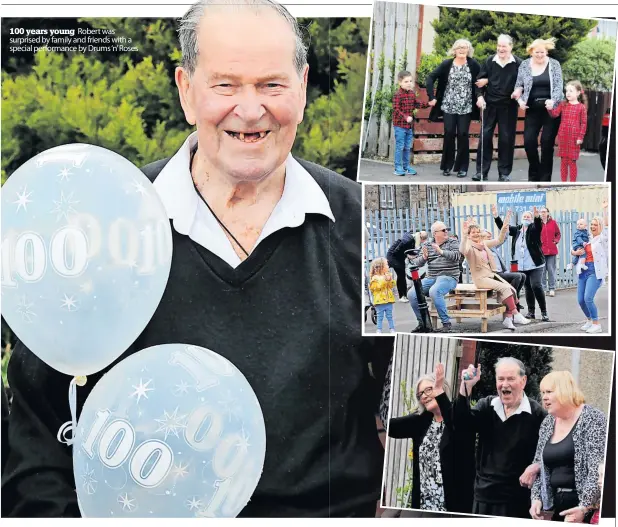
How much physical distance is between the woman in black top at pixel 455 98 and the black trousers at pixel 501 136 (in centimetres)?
10

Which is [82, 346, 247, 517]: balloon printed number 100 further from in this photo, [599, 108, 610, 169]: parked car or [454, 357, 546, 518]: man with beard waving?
[599, 108, 610, 169]: parked car

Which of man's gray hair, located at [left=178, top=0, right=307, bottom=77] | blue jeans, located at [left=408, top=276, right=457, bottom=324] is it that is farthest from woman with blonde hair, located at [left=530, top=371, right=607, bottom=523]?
man's gray hair, located at [left=178, top=0, right=307, bottom=77]

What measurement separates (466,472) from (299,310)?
1281 millimetres

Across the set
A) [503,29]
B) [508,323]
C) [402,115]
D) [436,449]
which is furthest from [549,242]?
[436,449]

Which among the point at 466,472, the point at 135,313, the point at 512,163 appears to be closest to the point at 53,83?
the point at 135,313

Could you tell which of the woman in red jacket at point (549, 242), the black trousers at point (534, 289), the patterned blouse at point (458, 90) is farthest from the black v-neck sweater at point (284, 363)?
the woman in red jacket at point (549, 242)

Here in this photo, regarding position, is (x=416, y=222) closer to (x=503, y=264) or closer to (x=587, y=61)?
(x=503, y=264)

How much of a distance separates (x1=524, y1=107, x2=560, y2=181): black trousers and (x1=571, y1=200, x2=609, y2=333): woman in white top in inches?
15.8

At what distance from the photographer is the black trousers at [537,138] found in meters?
5.47

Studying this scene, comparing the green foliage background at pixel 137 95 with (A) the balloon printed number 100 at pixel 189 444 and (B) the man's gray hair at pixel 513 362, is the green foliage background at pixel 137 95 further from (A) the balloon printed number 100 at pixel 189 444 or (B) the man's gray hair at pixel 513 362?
(B) the man's gray hair at pixel 513 362

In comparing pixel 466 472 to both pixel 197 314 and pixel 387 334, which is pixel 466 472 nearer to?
pixel 387 334

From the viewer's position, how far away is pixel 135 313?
496 cm

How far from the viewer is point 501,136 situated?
5469 millimetres

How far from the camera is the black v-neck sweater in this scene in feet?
17.4
